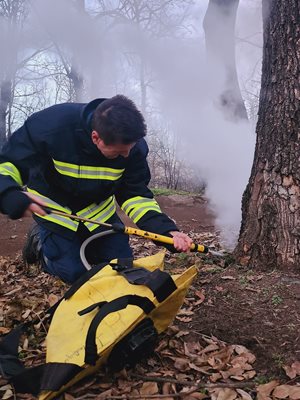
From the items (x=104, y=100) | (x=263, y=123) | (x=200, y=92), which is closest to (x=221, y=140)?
(x=200, y=92)

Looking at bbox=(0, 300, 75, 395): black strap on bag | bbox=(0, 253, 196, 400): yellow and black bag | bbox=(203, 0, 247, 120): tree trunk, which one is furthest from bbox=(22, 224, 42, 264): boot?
bbox=(203, 0, 247, 120): tree trunk

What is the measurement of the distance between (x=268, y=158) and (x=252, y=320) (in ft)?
4.08

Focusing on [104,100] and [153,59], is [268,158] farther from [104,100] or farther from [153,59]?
[153,59]

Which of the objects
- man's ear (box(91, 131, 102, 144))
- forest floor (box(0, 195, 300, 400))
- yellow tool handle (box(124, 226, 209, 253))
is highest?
man's ear (box(91, 131, 102, 144))

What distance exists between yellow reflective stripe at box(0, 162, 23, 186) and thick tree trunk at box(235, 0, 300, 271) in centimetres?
175

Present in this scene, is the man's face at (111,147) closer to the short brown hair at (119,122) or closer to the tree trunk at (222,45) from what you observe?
the short brown hair at (119,122)

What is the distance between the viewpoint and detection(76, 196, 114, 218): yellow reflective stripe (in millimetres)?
3387

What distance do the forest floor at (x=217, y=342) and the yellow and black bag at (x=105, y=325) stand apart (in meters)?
0.14

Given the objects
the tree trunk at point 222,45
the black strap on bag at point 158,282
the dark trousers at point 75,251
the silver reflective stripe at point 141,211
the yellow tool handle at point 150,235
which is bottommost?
the dark trousers at point 75,251

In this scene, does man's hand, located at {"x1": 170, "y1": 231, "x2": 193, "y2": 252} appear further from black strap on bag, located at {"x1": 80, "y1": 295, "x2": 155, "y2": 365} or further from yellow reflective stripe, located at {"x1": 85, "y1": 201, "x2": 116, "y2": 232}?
yellow reflective stripe, located at {"x1": 85, "y1": 201, "x2": 116, "y2": 232}

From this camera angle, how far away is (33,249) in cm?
447

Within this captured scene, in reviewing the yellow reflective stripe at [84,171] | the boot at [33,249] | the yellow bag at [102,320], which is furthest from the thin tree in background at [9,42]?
the yellow bag at [102,320]

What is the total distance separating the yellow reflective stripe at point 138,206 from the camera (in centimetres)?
312

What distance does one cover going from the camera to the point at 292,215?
3139 mm
